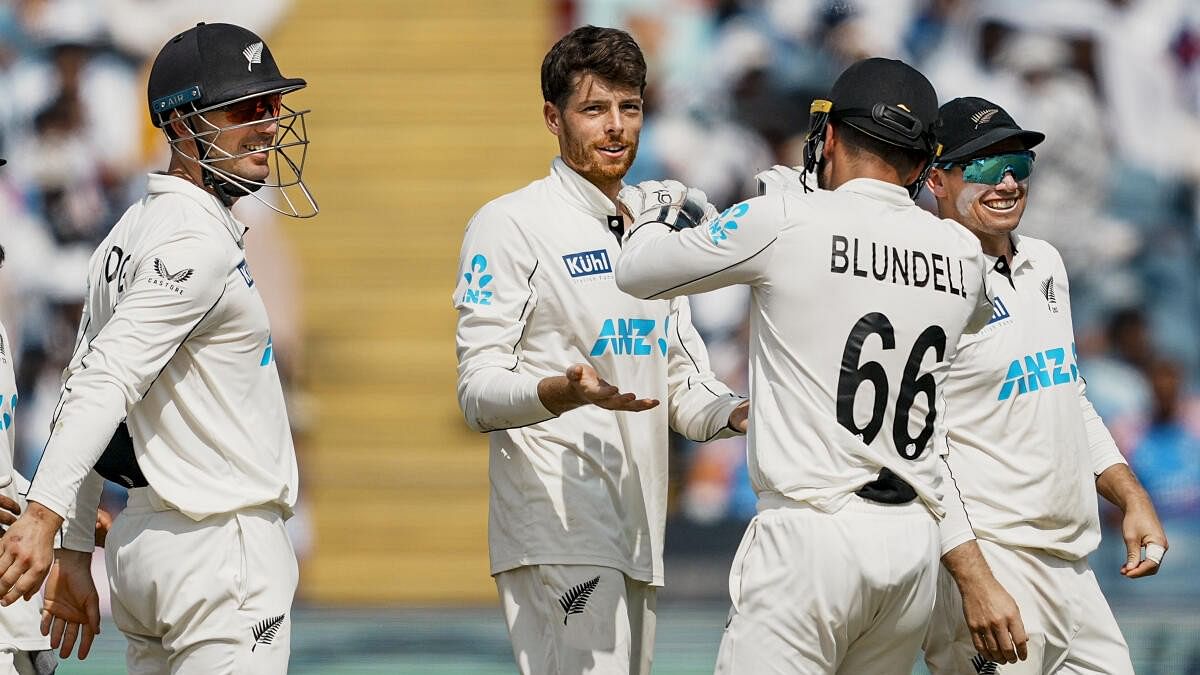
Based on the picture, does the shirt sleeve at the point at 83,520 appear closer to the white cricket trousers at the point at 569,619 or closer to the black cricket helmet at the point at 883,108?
the white cricket trousers at the point at 569,619

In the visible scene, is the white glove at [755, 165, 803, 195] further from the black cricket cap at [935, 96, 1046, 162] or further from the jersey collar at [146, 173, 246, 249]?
the jersey collar at [146, 173, 246, 249]

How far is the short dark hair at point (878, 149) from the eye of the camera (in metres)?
3.83

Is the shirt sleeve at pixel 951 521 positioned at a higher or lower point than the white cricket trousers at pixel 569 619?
higher

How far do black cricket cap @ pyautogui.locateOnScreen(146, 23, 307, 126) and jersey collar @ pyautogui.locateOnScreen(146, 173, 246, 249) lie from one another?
0.19 m

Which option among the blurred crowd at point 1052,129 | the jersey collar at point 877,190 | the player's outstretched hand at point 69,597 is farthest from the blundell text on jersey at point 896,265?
the blurred crowd at point 1052,129

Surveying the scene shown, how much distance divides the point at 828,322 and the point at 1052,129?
273 inches

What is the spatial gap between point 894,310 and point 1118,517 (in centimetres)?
658

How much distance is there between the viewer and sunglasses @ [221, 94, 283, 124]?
13.1 ft

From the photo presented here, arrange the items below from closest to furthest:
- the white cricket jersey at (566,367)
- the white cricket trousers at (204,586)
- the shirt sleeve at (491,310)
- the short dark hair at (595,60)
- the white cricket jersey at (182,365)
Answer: the white cricket jersey at (182,365), the white cricket trousers at (204,586), the shirt sleeve at (491,310), the white cricket jersey at (566,367), the short dark hair at (595,60)

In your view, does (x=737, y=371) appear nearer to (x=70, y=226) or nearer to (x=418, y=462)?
(x=418, y=462)

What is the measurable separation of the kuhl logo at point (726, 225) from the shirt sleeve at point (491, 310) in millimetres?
606

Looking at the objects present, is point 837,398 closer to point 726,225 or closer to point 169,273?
point 726,225

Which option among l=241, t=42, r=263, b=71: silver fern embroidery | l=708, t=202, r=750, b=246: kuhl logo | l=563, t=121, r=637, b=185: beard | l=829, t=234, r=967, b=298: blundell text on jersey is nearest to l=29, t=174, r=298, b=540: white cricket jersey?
l=241, t=42, r=263, b=71: silver fern embroidery

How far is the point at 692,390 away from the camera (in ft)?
14.8
